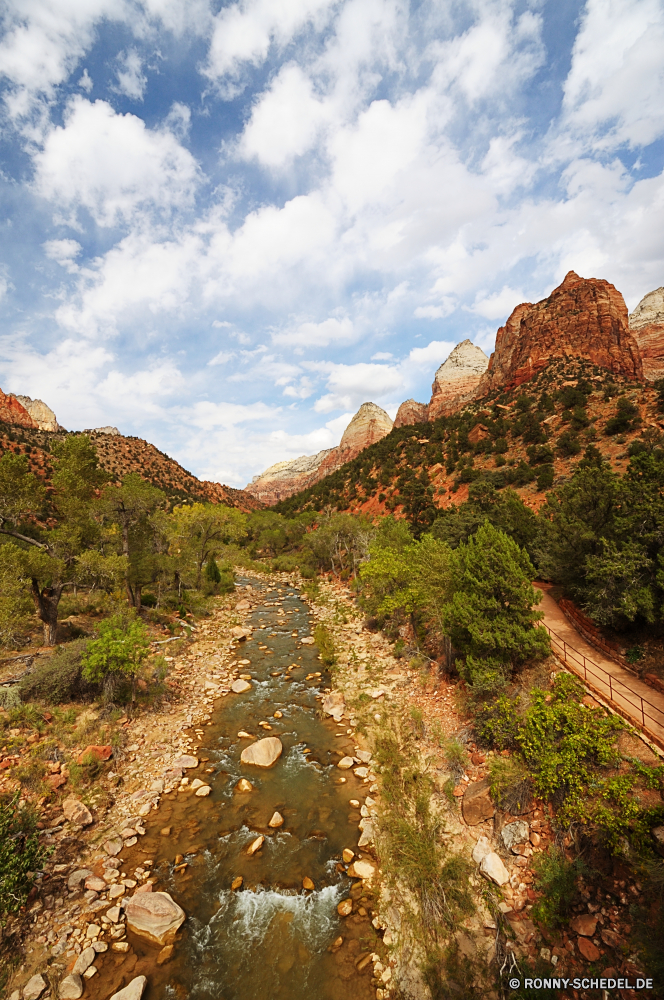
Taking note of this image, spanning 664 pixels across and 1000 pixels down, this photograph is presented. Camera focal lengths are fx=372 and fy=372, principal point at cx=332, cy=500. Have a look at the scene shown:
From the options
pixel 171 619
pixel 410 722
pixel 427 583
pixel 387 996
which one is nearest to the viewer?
pixel 387 996

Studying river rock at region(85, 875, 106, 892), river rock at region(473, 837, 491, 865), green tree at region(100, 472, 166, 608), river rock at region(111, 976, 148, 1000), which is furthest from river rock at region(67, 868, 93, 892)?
green tree at region(100, 472, 166, 608)

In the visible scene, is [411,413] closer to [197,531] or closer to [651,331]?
[651,331]

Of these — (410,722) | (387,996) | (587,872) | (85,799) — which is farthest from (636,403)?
(85,799)

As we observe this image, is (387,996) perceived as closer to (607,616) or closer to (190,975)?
(190,975)

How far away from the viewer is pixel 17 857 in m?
7.52

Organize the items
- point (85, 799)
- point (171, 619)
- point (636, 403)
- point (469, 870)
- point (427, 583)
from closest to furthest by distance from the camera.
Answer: point (469, 870) < point (85, 799) < point (427, 583) < point (171, 619) < point (636, 403)

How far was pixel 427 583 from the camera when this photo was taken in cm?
1917

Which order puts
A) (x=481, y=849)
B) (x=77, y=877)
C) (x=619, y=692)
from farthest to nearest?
(x=619, y=692) → (x=481, y=849) → (x=77, y=877)

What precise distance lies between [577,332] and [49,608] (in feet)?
296

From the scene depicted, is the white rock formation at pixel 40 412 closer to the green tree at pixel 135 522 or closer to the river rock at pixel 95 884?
the green tree at pixel 135 522

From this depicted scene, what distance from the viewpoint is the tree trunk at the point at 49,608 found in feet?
55.0

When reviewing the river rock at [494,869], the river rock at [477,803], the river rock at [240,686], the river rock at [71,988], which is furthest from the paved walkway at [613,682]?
the river rock at [240,686]

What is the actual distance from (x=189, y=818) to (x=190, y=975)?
3.98 meters

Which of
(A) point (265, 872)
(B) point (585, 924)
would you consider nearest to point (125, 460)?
(A) point (265, 872)
